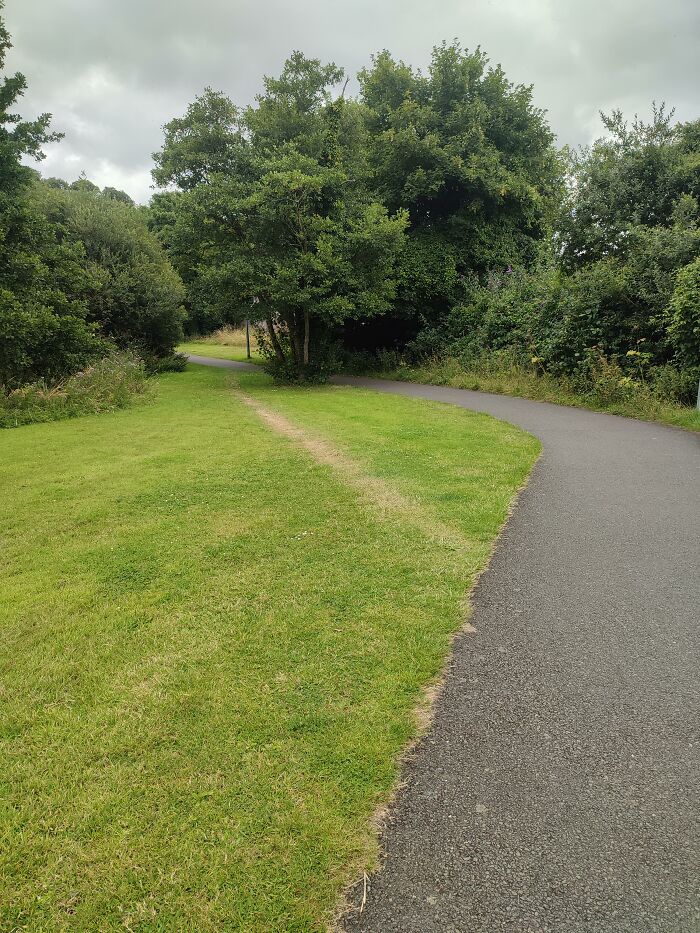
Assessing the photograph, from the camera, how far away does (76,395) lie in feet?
43.0

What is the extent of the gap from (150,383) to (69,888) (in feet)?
54.5

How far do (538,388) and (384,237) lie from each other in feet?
22.4

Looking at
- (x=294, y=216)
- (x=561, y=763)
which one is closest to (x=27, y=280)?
(x=294, y=216)

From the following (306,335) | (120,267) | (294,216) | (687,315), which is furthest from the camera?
(120,267)

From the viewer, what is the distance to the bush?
1188cm

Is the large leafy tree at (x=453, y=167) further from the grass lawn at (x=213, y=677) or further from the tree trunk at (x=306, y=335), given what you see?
the grass lawn at (x=213, y=677)

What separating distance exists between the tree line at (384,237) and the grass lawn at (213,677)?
29.0ft

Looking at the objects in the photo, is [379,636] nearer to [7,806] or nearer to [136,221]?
[7,806]

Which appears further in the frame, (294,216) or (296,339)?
(296,339)

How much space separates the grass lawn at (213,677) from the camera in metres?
1.77

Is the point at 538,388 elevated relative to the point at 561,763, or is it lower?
elevated

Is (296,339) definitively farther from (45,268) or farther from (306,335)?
(45,268)

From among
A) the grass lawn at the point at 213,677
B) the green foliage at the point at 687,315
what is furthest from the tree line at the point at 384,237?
the grass lawn at the point at 213,677

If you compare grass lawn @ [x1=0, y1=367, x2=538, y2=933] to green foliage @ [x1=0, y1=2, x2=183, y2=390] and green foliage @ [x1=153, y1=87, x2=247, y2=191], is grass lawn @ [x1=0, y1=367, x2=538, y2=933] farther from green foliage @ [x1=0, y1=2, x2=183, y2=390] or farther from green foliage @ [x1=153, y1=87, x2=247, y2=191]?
green foliage @ [x1=153, y1=87, x2=247, y2=191]
